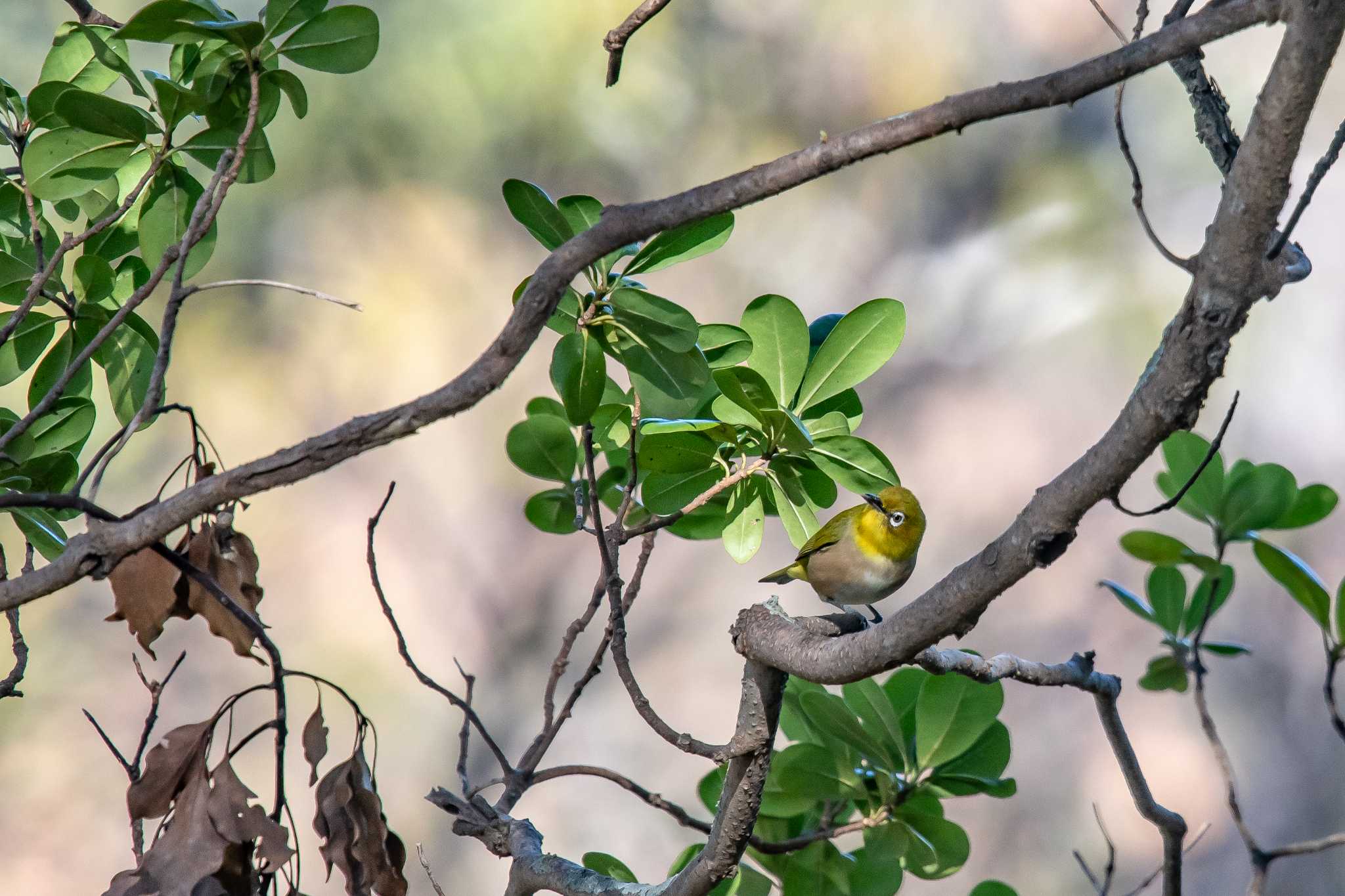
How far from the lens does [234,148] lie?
2.10ft

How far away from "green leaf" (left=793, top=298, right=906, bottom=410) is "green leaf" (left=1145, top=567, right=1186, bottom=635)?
49cm

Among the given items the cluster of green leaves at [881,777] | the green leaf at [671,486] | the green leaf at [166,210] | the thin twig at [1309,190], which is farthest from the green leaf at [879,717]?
the green leaf at [166,210]

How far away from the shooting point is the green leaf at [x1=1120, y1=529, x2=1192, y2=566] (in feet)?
3.40

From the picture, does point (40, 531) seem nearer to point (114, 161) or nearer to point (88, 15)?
point (114, 161)

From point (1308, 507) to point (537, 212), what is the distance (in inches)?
33.6

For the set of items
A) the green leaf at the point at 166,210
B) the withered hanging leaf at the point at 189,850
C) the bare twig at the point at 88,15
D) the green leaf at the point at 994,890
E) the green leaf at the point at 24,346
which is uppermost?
the bare twig at the point at 88,15

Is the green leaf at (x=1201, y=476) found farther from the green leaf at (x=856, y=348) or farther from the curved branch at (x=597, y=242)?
the curved branch at (x=597, y=242)

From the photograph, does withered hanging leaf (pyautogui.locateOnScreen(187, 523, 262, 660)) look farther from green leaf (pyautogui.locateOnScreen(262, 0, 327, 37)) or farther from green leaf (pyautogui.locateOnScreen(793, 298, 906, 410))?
green leaf (pyautogui.locateOnScreen(793, 298, 906, 410))

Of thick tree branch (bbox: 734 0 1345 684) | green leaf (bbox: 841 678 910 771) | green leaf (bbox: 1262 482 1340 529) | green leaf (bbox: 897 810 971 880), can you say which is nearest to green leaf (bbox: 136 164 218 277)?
thick tree branch (bbox: 734 0 1345 684)

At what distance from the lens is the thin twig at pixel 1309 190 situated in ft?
1.25

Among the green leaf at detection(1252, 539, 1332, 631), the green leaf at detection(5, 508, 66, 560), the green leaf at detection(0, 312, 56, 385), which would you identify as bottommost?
the green leaf at detection(1252, 539, 1332, 631)

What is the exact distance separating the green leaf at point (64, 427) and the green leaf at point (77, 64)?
23cm

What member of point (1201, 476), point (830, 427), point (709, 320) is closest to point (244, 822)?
point (830, 427)

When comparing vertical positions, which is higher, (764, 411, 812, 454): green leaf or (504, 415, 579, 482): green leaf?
(504, 415, 579, 482): green leaf
